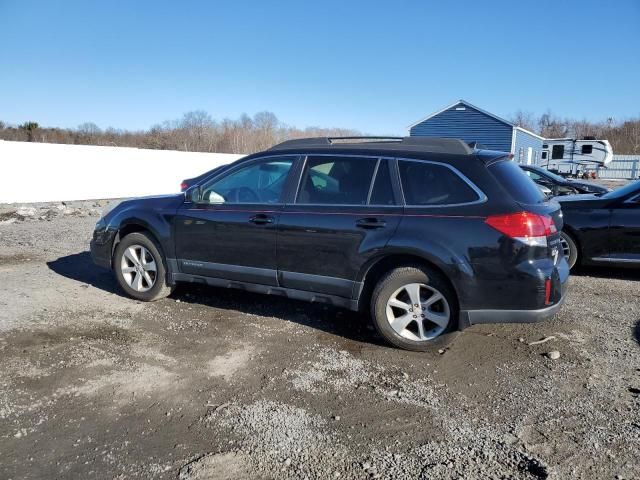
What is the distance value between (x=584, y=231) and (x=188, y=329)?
5.40 metres

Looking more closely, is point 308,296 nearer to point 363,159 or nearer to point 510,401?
point 363,159

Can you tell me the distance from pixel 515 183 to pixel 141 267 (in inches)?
157

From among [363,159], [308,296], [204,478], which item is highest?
[363,159]

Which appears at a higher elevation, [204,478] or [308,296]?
[308,296]

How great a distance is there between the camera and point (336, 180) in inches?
173

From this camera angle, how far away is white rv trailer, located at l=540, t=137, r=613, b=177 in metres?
37.3

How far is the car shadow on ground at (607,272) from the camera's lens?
6.80 meters

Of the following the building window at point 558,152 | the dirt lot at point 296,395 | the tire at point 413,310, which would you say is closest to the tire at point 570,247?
the dirt lot at point 296,395

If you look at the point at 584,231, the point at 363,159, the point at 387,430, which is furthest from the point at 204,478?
the point at 584,231

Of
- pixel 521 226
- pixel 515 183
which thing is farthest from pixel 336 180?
pixel 521 226

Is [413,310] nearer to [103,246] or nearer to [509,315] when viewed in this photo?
[509,315]

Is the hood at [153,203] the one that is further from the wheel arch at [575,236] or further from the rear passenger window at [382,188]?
the wheel arch at [575,236]

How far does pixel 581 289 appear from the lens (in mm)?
6109

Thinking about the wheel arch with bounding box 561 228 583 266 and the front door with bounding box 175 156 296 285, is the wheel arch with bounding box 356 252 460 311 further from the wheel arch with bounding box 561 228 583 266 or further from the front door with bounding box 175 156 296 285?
the wheel arch with bounding box 561 228 583 266
